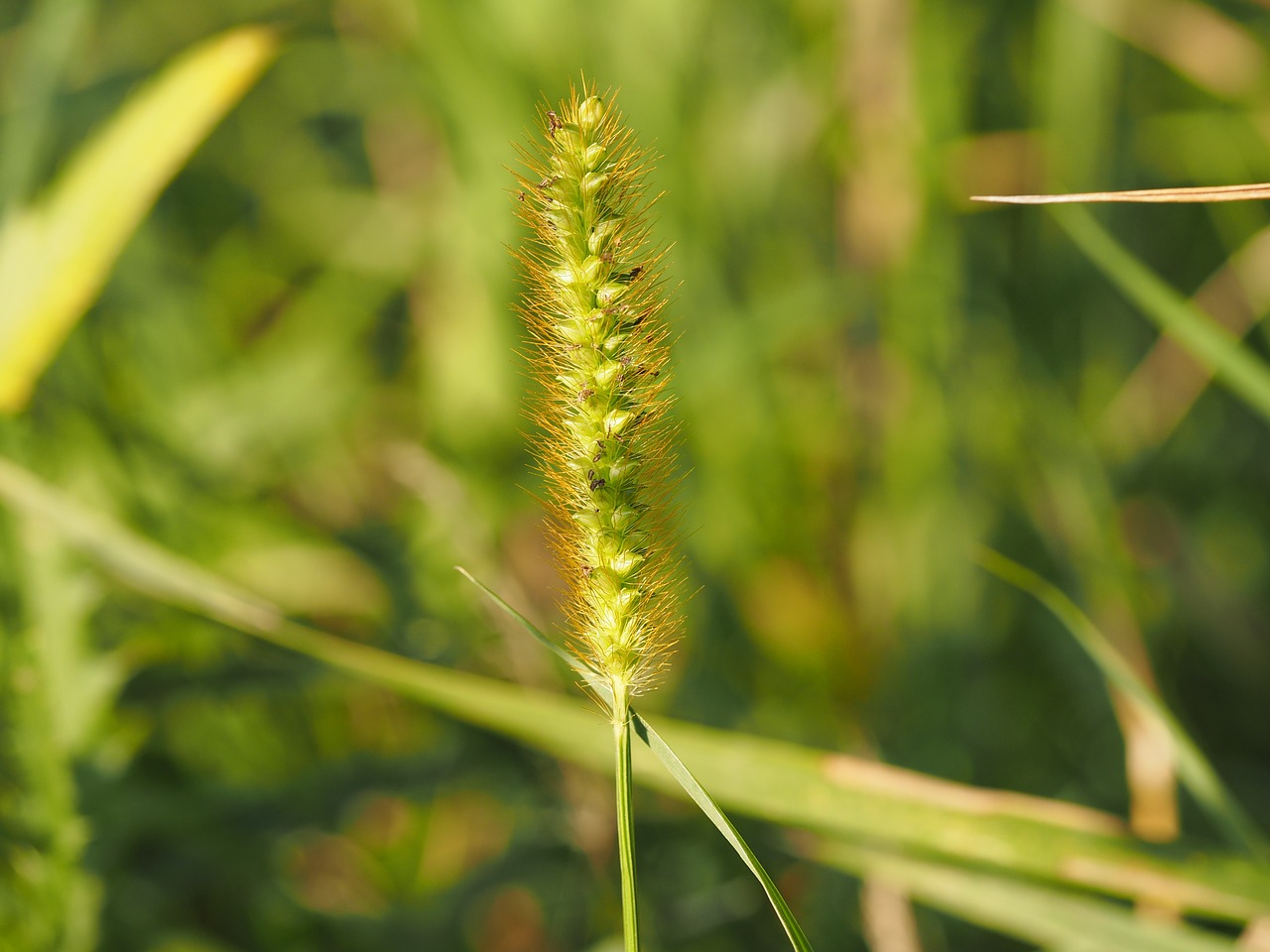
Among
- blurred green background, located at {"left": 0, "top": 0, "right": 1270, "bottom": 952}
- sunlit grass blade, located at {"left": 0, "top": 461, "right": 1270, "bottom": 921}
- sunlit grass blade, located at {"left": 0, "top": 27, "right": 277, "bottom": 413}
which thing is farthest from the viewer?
blurred green background, located at {"left": 0, "top": 0, "right": 1270, "bottom": 952}

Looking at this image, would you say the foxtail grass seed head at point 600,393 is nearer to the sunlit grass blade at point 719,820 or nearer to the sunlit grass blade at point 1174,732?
the sunlit grass blade at point 719,820

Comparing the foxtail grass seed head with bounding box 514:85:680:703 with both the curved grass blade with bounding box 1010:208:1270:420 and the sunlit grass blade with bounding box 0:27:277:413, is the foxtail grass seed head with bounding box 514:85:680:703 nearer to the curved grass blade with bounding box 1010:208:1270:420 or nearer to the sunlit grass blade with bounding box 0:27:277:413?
the curved grass blade with bounding box 1010:208:1270:420

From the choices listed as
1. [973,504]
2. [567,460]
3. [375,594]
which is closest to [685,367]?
[973,504]

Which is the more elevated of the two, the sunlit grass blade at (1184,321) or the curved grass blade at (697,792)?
the sunlit grass blade at (1184,321)

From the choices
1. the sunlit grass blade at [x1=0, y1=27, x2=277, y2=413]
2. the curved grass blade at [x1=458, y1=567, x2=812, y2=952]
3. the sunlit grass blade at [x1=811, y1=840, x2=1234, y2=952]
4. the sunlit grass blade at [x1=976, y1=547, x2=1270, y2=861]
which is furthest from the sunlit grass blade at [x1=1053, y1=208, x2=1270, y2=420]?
the sunlit grass blade at [x1=0, y1=27, x2=277, y2=413]

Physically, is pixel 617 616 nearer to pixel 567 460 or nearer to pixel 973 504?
pixel 567 460

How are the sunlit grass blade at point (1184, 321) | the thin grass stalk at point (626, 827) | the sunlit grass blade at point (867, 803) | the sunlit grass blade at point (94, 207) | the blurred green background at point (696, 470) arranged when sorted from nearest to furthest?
the thin grass stalk at point (626, 827)
the sunlit grass blade at point (867, 803)
the sunlit grass blade at point (1184, 321)
the sunlit grass blade at point (94, 207)
the blurred green background at point (696, 470)

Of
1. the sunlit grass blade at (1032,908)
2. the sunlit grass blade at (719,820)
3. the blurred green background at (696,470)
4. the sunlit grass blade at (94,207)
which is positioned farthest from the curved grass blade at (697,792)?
the sunlit grass blade at (94,207)
